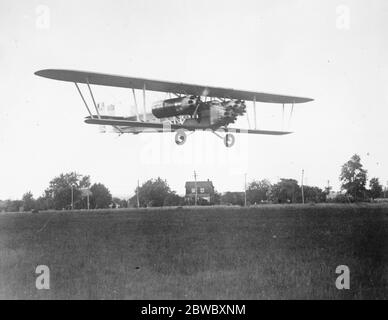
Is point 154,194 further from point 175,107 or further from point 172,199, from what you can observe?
point 175,107

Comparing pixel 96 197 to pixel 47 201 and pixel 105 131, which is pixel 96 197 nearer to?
pixel 47 201

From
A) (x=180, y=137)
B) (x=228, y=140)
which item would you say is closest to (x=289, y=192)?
(x=228, y=140)

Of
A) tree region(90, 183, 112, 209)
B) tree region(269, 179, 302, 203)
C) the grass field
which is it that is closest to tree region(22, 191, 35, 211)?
tree region(90, 183, 112, 209)

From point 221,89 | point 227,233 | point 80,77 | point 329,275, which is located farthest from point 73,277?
point 221,89

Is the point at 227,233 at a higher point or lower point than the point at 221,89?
lower

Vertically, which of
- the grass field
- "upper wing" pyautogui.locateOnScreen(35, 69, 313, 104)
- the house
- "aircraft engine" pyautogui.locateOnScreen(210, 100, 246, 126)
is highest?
"upper wing" pyautogui.locateOnScreen(35, 69, 313, 104)

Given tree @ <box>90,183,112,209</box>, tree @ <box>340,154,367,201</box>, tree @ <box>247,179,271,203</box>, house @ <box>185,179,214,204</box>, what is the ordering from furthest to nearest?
tree @ <box>247,179,271,203</box>
house @ <box>185,179,214,204</box>
tree @ <box>90,183,112,209</box>
tree @ <box>340,154,367,201</box>

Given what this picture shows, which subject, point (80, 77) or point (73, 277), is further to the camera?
point (80, 77)

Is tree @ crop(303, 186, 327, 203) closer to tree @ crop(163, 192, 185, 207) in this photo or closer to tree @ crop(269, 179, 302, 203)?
tree @ crop(269, 179, 302, 203)

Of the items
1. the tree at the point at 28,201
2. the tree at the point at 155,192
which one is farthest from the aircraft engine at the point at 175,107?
the tree at the point at 28,201
